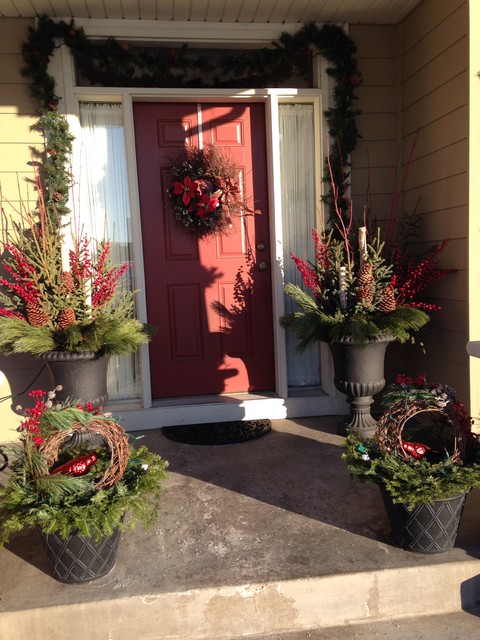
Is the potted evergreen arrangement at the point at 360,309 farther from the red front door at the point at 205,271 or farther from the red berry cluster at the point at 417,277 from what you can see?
the red front door at the point at 205,271

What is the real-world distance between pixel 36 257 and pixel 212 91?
1616 mm

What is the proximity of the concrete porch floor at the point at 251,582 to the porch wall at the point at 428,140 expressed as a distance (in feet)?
3.93

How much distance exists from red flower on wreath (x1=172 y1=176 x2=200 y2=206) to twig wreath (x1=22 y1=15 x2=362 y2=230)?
0.67m

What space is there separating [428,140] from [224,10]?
5.06 ft

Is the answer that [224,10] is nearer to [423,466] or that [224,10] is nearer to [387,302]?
[387,302]

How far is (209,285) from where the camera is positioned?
3.74 meters

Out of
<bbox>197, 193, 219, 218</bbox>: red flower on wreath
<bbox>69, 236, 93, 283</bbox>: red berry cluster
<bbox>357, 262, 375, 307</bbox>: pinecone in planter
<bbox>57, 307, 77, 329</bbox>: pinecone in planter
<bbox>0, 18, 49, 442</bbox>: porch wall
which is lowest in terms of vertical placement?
<bbox>57, 307, 77, 329</bbox>: pinecone in planter

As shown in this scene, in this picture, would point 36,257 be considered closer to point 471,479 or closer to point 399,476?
point 399,476

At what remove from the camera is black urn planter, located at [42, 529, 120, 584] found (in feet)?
6.23

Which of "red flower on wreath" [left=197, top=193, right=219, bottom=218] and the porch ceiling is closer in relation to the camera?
the porch ceiling

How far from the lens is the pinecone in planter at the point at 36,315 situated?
291cm

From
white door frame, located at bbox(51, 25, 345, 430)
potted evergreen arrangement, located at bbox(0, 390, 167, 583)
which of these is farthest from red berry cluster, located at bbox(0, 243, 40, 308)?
potted evergreen arrangement, located at bbox(0, 390, 167, 583)

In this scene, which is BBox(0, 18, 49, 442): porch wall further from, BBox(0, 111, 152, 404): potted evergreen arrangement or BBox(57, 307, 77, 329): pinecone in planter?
BBox(57, 307, 77, 329): pinecone in planter

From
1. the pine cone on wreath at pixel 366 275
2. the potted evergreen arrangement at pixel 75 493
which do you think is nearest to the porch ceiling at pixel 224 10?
the pine cone on wreath at pixel 366 275
